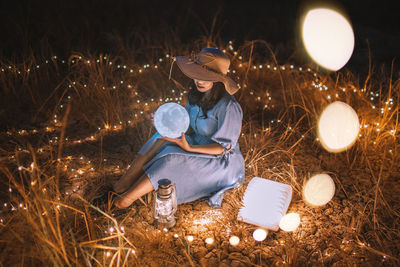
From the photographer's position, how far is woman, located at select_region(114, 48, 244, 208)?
2.73 m

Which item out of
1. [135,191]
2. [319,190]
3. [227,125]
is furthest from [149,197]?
[319,190]

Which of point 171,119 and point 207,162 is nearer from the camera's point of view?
point 171,119

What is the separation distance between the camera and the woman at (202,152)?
2727mm

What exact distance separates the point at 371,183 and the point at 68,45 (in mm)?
5623

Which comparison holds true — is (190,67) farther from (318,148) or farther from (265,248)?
(318,148)

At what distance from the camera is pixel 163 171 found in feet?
9.25

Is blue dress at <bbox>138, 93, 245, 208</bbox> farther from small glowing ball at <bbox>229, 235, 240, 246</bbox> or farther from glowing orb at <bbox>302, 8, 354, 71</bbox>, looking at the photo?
glowing orb at <bbox>302, 8, 354, 71</bbox>

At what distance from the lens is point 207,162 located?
293 cm

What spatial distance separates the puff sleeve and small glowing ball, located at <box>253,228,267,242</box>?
0.79 m

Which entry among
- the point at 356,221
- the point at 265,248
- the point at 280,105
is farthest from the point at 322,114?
the point at 265,248

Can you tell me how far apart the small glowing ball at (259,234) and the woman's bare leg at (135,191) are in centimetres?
100

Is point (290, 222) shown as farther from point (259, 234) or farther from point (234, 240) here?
point (234, 240)

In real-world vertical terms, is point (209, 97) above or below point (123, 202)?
above

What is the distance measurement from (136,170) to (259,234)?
50.2 inches
